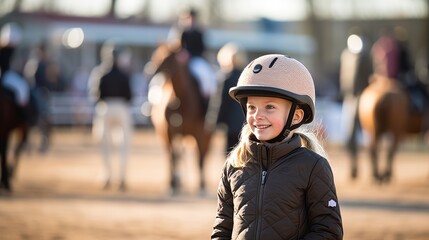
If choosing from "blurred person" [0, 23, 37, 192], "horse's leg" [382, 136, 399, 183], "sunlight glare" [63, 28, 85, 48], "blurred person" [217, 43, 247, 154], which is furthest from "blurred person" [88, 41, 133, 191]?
"sunlight glare" [63, 28, 85, 48]

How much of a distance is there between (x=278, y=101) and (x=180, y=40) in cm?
1121

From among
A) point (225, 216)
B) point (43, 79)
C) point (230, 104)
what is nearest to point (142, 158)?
point (43, 79)

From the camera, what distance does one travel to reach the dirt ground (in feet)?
34.2

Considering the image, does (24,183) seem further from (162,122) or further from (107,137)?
(162,122)

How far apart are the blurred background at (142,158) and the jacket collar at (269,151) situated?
0.79 metres

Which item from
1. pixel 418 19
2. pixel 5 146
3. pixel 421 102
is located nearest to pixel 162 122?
pixel 5 146

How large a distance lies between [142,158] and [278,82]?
1908 centimetres

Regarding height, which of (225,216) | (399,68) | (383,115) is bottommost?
(225,216)

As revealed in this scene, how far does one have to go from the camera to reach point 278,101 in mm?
4941

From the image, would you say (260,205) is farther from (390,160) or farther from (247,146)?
(390,160)

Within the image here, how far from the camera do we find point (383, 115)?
17.3 metres

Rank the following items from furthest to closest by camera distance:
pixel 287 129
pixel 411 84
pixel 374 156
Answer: pixel 411 84, pixel 374 156, pixel 287 129

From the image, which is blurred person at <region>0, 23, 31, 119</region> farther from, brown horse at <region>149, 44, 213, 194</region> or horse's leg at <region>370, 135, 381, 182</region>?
horse's leg at <region>370, 135, 381, 182</region>

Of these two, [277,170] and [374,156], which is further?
[374,156]
